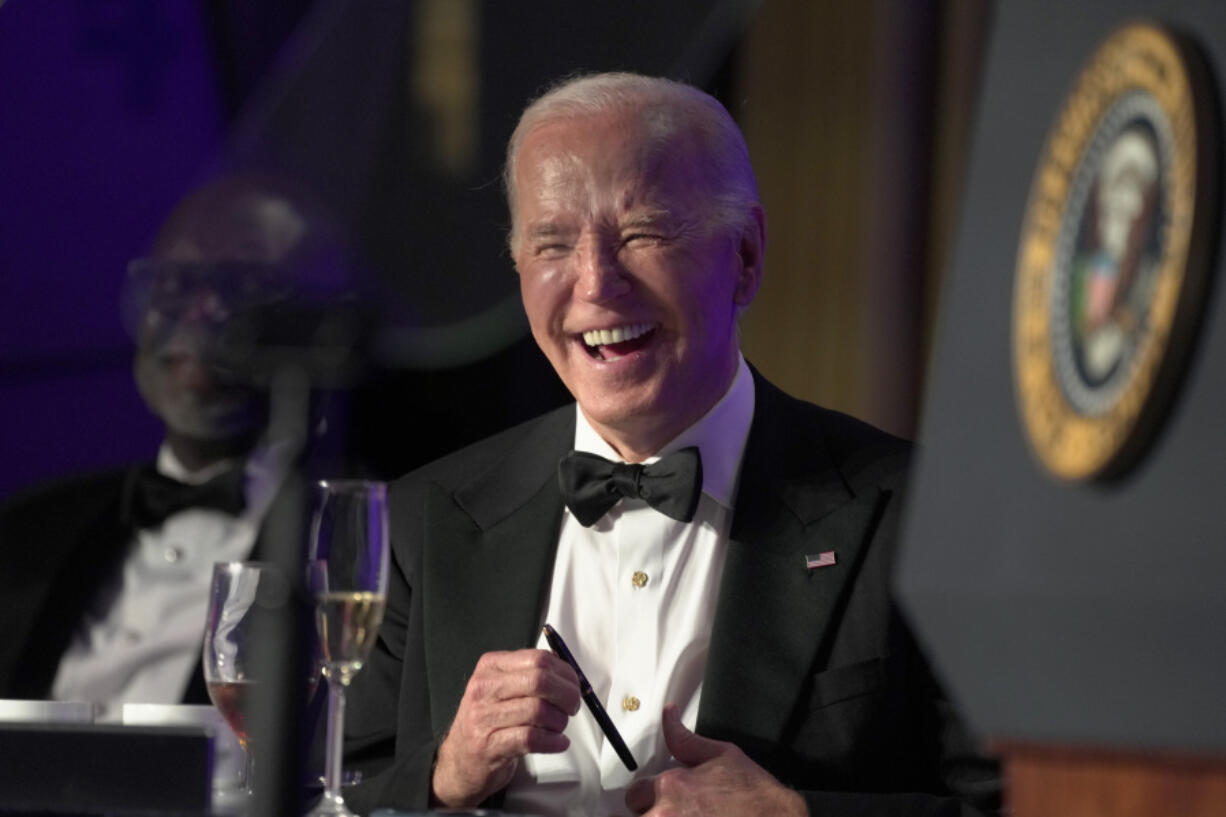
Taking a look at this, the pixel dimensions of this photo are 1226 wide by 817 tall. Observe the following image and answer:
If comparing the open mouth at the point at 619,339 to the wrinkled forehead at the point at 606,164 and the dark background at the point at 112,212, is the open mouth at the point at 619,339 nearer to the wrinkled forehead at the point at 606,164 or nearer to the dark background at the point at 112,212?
the wrinkled forehead at the point at 606,164

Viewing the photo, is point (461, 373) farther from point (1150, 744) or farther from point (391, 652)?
point (1150, 744)

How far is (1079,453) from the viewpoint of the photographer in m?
0.65

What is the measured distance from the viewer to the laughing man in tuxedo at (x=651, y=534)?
5.54 ft

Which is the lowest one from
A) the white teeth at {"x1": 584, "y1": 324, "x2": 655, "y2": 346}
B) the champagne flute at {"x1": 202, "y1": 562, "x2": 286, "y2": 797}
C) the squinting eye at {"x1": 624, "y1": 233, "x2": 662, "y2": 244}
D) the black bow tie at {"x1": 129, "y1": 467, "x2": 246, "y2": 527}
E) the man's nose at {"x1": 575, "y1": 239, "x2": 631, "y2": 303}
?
the champagne flute at {"x1": 202, "y1": 562, "x2": 286, "y2": 797}

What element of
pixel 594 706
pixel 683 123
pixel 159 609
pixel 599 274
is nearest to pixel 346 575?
pixel 594 706

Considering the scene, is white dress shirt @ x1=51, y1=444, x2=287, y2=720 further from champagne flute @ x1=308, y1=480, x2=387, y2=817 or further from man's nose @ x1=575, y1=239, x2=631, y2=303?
champagne flute @ x1=308, y1=480, x2=387, y2=817

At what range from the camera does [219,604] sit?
1.38 meters

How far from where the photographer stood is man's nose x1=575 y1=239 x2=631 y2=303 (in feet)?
6.10

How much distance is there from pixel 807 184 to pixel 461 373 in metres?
1.01

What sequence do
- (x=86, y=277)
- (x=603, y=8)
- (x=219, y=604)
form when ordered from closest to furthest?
(x=603, y=8) < (x=219, y=604) < (x=86, y=277)

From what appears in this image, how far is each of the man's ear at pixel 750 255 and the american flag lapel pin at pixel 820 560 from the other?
1.29 feet

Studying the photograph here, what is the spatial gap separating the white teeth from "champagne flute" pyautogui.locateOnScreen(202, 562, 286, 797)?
2.01ft

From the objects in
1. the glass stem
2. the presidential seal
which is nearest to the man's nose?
the glass stem

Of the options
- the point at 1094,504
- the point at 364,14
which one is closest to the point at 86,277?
the point at 364,14
